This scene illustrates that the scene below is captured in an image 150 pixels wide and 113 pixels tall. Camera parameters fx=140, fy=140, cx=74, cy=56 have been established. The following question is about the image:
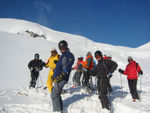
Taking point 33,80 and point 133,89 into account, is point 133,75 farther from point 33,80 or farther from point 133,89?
point 33,80

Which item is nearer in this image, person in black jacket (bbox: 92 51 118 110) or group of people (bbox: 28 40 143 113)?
group of people (bbox: 28 40 143 113)

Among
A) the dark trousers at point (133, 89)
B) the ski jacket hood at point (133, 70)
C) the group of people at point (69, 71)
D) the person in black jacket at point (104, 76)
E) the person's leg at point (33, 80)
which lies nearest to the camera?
the group of people at point (69, 71)

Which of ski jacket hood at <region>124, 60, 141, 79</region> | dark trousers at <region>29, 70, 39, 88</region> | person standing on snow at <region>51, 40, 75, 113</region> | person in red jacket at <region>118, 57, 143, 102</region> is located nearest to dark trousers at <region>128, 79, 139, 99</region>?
person in red jacket at <region>118, 57, 143, 102</region>

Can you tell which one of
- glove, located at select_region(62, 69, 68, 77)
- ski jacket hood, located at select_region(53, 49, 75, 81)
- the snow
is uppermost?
ski jacket hood, located at select_region(53, 49, 75, 81)

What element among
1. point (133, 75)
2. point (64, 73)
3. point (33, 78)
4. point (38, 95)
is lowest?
point (38, 95)

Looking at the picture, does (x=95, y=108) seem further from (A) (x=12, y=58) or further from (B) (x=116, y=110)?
(A) (x=12, y=58)

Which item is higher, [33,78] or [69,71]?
[69,71]

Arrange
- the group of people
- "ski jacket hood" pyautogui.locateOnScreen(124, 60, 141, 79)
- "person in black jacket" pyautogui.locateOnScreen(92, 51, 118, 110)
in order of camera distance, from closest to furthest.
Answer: the group of people
"person in black jacket" pyautogui.locateOnScreen(92, 51, 118, 110)
"ski jacket hood" pyautogui.locateOnScreen(124, 60, 141, 79)

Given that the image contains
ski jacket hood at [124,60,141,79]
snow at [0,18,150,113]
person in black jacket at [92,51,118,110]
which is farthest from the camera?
ski jacket hood at [124,60,141,79]

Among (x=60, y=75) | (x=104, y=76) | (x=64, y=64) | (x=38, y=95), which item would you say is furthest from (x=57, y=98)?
(x=38, y=95)

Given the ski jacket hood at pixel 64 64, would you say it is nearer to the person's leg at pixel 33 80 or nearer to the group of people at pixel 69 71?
the group of people at pixel 69 71

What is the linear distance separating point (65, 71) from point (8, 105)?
2.11 m

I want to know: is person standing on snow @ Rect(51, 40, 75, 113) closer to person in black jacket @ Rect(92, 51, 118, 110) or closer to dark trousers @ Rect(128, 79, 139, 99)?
person in black jacket @ Rect(92, 51, 118, 110)

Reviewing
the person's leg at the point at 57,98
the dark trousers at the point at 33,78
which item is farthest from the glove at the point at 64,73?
the dark trousers at the point at 33,78
